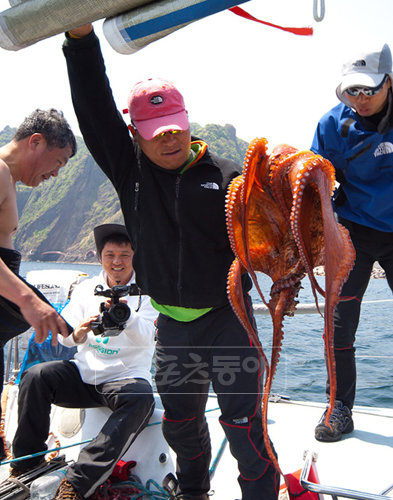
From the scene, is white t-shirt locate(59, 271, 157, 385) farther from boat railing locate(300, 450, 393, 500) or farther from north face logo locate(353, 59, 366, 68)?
north face logo locate(353, 59, 366, 68)

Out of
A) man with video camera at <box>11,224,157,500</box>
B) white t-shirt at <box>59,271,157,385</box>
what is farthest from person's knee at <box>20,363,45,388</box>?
white t-shirt at <box>59,271,157,385</box>

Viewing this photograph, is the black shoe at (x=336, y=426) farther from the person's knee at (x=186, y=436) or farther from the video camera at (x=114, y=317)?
the video camera at (x=114, y=317)

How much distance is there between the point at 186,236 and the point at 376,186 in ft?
3.59

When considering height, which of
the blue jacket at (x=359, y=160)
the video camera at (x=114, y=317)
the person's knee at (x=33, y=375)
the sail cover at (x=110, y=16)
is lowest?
the person's knee at (x=33, y=375)

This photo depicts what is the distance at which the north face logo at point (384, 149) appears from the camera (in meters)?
2.39

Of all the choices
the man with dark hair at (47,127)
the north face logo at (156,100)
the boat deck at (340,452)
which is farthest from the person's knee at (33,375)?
the north face logo at (156,100)

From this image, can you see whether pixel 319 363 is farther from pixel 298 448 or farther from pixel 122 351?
pixel 122 351

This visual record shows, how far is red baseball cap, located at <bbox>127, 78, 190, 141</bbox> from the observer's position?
2.07 m

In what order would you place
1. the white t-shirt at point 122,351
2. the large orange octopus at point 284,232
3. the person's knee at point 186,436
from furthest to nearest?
the white t-shirt at point 122,351 < the person's knee at point 186,436 < the large orange octopus at point 284,232

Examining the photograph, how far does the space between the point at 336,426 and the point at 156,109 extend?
2.31m

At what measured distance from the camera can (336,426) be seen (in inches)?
119

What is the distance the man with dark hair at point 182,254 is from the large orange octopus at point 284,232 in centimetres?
78

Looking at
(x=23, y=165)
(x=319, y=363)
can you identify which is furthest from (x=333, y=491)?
(x=319, y=363)

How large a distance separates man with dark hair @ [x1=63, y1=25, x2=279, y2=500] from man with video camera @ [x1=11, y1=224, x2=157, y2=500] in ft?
1.93
